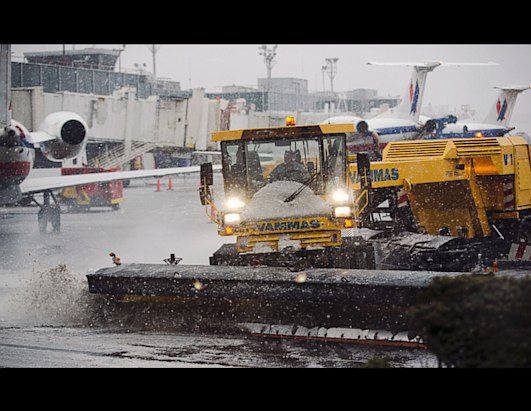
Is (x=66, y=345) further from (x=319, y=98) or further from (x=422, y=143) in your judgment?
(x=319, y=98)

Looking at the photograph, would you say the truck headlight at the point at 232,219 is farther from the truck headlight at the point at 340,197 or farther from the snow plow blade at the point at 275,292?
the truck headlight at the point at 340,197

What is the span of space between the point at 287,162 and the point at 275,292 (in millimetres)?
1969

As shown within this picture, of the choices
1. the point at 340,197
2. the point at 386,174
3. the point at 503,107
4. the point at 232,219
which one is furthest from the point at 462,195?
the point at 503,107

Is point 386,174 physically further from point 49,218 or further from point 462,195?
point 49,218

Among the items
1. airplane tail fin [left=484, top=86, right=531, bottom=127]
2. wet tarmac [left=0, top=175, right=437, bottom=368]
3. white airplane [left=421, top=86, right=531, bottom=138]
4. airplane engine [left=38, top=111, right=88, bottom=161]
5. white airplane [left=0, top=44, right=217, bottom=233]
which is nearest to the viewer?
wet tarmac [left=0, top=175, right=437, bottom=368]

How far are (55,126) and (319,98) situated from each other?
37676 mm

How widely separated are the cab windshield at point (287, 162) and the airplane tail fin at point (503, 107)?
2341 centimetres

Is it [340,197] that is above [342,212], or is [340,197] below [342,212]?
above

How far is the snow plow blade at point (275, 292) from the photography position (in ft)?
28.4

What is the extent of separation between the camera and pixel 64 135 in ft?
71.3

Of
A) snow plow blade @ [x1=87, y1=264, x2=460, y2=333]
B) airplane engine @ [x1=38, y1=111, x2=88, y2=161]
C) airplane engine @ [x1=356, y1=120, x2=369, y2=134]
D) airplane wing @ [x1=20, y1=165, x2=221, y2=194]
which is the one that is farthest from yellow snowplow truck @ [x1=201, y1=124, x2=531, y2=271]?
airplane engine @ [x1=356, y1=120, x2=369, y2=134]

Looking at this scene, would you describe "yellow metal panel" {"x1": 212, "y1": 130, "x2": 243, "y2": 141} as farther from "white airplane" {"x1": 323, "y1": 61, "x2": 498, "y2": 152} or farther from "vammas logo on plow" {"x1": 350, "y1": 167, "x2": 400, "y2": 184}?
"white airplane" {"x1": 323, "y1": 61, "x2": 498, "y2": 152}

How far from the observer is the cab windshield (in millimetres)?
10375
